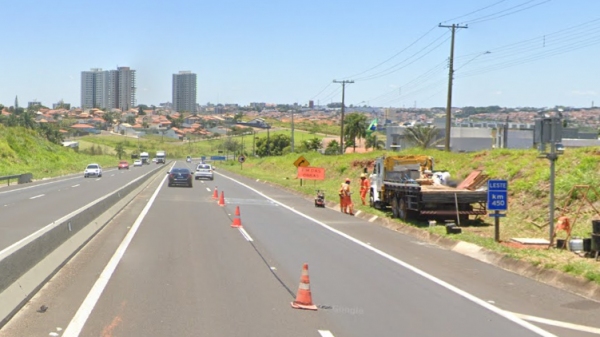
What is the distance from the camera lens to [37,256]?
12336 mm

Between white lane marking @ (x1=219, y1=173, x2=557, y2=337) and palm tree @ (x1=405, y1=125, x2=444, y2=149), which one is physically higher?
palm tree @ (x1=405, y1=125, x2=444, y2=149)

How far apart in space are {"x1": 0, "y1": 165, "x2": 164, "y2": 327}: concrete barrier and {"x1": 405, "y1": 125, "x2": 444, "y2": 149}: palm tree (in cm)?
6207

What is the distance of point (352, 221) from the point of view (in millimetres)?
27969

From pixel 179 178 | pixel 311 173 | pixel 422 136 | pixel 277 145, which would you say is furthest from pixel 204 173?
pixel 277 145

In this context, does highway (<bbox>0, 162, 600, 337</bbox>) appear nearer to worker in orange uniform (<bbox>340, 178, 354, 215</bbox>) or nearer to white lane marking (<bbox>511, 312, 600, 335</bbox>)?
white lane marking (<bbox>511, 312, 600, 335</bbox>)

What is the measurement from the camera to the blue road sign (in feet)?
61.4

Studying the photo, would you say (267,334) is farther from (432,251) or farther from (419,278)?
(432,251)

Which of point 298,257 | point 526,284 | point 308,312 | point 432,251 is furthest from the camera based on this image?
point 432,251

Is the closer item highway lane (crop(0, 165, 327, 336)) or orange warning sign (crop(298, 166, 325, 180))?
highway lane (crop(0, 165, 327, 336))

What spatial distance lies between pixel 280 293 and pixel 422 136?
71265 mm

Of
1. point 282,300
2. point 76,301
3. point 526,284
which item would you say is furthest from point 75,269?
point 526,284

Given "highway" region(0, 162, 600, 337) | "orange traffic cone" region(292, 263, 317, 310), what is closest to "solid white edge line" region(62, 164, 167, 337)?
"highway" region(0, 162, 600, 337)

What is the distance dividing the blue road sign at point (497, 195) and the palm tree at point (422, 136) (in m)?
59.5

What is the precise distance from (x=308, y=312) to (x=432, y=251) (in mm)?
8989
